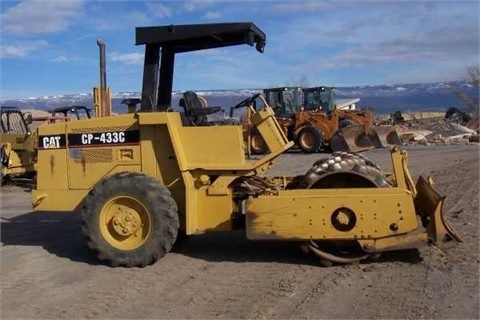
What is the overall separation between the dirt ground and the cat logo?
1280 mm

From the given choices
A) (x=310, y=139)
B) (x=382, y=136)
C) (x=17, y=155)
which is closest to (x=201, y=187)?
(x=17, y=155)

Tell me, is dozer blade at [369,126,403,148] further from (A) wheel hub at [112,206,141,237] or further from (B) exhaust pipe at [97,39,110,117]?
(A) wheel hub at [112,206,141,237]

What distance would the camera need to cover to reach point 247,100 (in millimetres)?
7328

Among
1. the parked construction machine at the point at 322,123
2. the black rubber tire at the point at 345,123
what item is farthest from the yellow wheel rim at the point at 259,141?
the black rubber tire at the point at 345,123

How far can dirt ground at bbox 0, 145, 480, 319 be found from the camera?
197 inches

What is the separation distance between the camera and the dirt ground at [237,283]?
16.5 ft

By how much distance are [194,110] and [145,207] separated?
3.95 feet

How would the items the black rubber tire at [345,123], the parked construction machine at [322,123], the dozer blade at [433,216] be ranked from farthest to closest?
the black rubber tire at [345,123], the parked construction machine at [322,123], the dozer blade at [433,216]

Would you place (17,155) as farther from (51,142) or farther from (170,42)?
(170,42)

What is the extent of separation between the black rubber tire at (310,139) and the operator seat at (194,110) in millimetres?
15486

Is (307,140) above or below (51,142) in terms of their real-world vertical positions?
below

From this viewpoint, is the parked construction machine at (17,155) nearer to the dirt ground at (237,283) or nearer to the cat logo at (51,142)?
the dirt ground at (237,283)

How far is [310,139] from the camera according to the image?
2248cm

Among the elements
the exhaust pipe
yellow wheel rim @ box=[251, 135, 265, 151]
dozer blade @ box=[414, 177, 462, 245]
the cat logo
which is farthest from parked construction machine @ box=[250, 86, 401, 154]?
dozer blade @ box=[414, 177, 462, 245]
